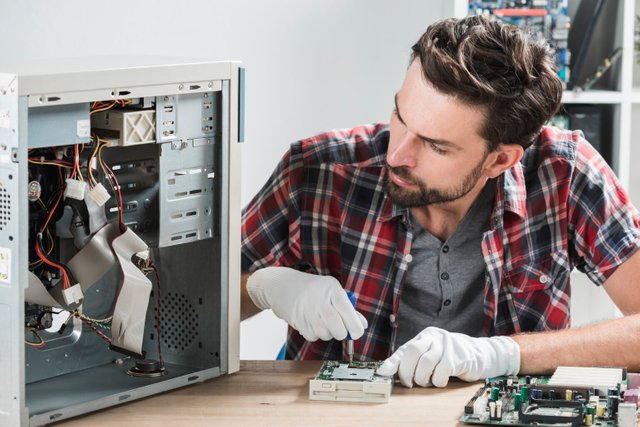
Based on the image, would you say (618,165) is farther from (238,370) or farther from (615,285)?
(238,370)

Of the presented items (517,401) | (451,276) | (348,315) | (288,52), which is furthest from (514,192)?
(288,52)

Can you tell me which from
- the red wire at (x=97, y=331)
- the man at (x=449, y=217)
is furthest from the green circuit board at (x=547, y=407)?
the red wire at (x=97, y=331)

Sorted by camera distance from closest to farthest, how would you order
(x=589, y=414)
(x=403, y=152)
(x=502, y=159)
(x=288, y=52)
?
(x=589, y=414)
(x=403, y=152)
(x=502, y=159)
(x=288, y=52)

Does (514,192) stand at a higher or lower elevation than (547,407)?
higher

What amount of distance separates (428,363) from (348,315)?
176 mm

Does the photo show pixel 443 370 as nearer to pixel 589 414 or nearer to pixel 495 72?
pixel 589 414

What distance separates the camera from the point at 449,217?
194 cm

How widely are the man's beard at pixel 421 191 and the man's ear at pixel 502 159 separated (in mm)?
28

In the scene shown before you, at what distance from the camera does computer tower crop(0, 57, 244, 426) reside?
1338mm

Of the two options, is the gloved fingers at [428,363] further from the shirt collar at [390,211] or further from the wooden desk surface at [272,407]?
the shirt collar at [390,211]

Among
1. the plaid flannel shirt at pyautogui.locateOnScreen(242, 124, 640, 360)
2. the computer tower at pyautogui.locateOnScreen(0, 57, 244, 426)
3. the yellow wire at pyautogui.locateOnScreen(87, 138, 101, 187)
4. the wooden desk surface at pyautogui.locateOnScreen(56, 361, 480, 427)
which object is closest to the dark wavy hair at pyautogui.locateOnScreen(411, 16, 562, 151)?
the plaid flannel shirt at pyautogui.locateOnScreen(242, 124, 640, 360)

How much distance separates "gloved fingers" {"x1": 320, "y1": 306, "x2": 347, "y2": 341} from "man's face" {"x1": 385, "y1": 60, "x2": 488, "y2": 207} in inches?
9.9

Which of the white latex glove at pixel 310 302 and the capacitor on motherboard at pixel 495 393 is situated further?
the white latex glove at pixel 310 302

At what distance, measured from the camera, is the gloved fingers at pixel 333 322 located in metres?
1.68
